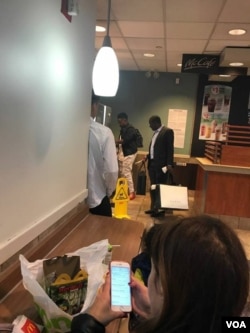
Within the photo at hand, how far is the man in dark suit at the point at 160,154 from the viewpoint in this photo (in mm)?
4875

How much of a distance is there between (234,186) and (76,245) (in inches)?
128

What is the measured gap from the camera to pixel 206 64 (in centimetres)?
489

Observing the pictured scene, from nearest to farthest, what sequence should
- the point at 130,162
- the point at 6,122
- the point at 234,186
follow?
1. the point at 6,122
2. the point at 234,186
3. the point at 130,162

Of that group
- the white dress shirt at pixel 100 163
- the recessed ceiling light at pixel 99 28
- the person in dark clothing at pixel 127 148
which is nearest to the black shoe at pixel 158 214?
the person in dark clothing at pixel 127 148

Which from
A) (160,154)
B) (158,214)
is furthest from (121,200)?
(160,154)

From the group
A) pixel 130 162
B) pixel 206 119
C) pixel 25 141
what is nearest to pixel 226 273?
pixel 25 141

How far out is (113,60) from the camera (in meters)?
1.95

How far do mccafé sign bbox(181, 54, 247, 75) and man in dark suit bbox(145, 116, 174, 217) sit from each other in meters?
0.94

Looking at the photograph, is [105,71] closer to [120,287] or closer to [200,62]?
[120,287]

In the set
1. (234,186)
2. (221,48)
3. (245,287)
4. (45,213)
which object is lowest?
(234,186)

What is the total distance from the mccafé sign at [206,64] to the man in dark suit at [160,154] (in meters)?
0.94

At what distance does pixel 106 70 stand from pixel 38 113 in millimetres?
705

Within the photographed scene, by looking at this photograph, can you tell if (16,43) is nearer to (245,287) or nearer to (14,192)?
(14,192)

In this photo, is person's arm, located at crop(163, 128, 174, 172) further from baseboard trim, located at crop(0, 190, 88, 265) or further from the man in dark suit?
baseboard trim, located at crop(0, 190, 88, 265)
